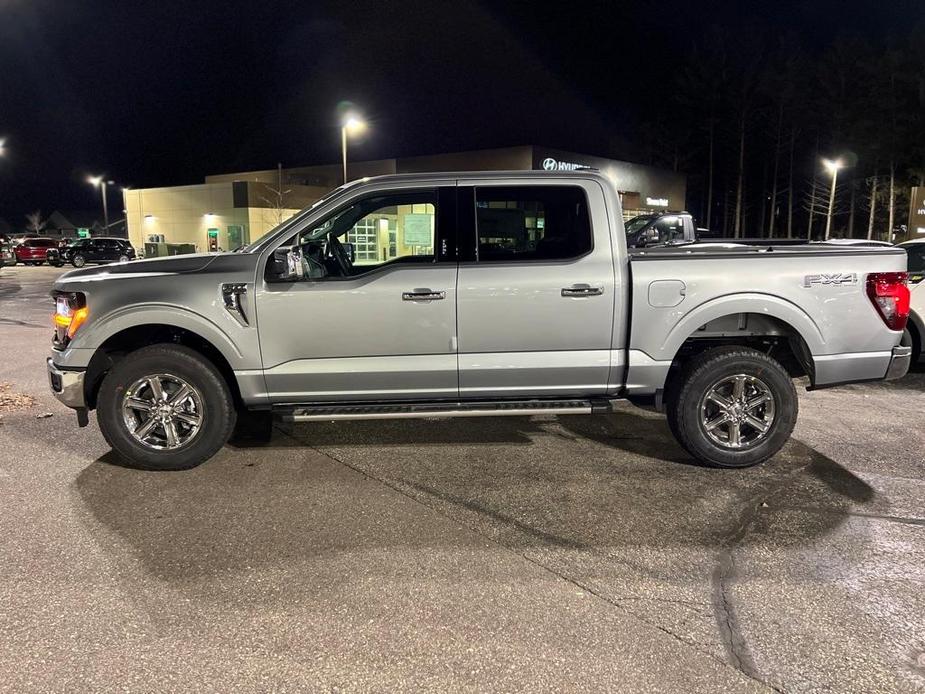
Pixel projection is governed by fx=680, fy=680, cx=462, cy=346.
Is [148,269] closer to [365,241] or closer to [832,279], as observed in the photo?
[365,241]

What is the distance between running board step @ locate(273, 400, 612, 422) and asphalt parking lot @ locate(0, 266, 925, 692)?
0.45 metres

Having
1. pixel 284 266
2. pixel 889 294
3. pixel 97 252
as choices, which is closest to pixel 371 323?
pixel 284 266

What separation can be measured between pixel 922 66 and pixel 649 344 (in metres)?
51.9

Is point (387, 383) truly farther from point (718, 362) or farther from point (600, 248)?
point (718, 362)

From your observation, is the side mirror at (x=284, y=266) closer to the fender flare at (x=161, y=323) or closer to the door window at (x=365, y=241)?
the door window at (x=365, y=241)

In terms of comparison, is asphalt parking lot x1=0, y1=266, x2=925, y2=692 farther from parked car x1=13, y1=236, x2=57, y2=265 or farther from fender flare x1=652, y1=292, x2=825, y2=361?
parked car x1=13, y1=236, x2=57, y2=265

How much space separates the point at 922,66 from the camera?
145ft

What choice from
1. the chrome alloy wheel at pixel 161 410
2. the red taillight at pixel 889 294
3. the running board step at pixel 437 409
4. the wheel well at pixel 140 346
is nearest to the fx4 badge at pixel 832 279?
the red taillight at pixel 889 294

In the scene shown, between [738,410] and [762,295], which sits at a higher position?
[762,295]

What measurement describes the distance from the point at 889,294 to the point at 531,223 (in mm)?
2569

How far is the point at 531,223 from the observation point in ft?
16.3

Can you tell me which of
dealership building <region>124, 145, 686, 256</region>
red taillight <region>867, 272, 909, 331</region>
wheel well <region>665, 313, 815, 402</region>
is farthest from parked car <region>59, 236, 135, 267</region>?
red taillight <region>867, 272, 909, 331</region>

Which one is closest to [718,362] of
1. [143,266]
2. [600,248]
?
[600,248]

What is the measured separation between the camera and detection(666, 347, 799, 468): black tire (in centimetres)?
486
